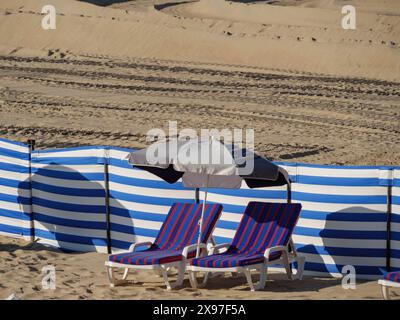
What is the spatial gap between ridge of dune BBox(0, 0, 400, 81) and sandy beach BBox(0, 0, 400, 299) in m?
0.05

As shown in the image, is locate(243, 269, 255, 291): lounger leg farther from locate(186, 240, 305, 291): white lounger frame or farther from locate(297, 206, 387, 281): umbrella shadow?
locate(297, 206, 387, 281): umbrella shadow

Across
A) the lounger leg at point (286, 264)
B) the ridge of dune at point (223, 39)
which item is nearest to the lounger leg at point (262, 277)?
the lounger leg at point (286, 264)

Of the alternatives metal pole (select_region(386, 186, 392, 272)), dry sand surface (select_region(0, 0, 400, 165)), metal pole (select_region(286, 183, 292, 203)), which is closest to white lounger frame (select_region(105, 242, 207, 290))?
metal pole (select_region(286, 183, 292, 203))

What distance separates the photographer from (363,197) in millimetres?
11078

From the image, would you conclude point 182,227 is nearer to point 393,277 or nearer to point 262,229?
point 262,229

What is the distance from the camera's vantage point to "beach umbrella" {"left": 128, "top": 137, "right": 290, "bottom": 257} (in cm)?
1065

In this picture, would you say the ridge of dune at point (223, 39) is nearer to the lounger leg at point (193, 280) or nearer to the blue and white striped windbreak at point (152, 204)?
the blue and white striped windbreak at point (152, 204)

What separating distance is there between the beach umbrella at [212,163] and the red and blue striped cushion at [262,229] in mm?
275

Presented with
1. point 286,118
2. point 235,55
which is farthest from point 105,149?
point 235,55

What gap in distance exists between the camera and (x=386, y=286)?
9.76 m

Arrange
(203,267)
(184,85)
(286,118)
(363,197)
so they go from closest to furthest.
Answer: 1. (203,267)
2. (363,197)
3. (286,118)
4. (184,85)
